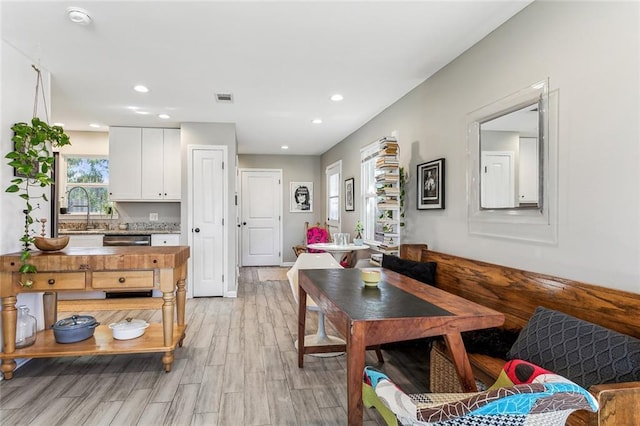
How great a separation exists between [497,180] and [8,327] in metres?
3.50

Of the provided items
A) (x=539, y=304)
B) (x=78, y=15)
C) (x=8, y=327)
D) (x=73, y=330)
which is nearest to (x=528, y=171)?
(x=539, y=304)

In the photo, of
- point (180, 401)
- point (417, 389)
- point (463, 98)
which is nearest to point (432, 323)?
point (417, 389)

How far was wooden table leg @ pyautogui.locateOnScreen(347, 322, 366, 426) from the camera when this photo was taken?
1.50 metres

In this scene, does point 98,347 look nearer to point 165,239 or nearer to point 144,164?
point 165,239

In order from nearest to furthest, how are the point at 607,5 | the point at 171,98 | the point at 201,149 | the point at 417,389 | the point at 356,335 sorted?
the point at 356,335
the point at 607,5
the point at 417,389
the point at 171,98
the point at 201,149

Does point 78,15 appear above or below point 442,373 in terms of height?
above

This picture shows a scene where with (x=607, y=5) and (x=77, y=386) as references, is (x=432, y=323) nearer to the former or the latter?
(x=607, y=5)

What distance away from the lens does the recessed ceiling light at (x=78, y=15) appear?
7.47 ft

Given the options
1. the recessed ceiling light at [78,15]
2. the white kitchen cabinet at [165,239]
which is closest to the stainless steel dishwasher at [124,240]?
the white kitchen cabinet at [165,239]

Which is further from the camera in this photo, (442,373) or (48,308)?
(48,308)

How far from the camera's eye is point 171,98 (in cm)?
403

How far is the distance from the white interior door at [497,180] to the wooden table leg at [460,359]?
3.70 ft

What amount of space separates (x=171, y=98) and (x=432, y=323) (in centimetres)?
367

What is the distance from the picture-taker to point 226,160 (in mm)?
5207
